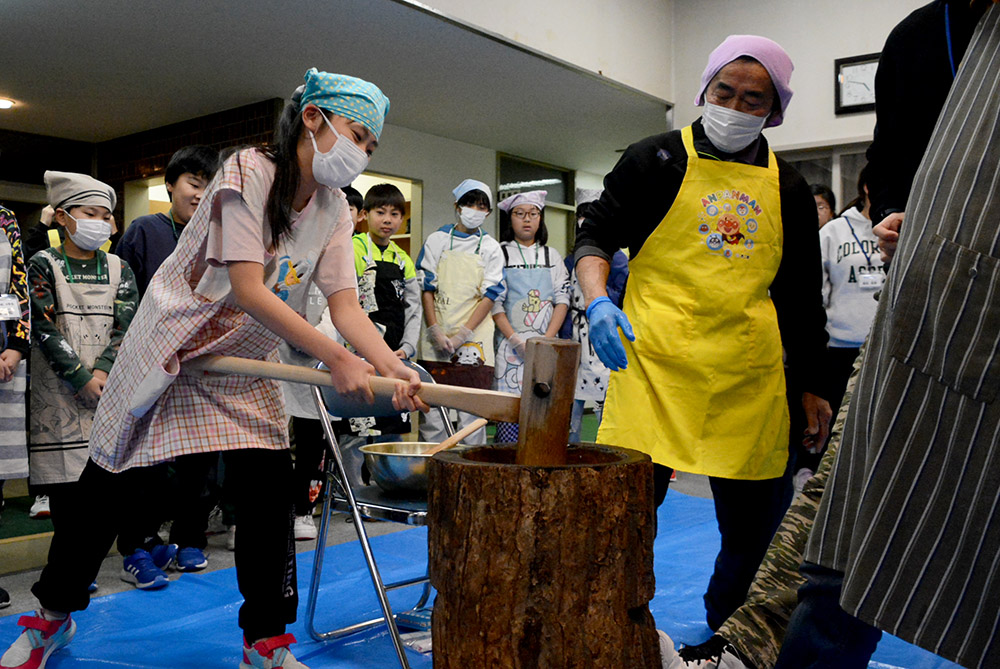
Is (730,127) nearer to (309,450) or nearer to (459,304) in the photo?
(309,450)

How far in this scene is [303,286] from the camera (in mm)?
2135

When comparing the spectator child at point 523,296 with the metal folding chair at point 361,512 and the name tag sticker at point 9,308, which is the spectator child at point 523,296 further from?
the name tag sticker at point 9,308

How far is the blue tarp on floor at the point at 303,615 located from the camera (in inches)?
93.2

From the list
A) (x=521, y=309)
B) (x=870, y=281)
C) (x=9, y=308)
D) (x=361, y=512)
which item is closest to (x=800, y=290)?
(x=361, y=512)

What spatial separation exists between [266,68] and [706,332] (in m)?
4.81

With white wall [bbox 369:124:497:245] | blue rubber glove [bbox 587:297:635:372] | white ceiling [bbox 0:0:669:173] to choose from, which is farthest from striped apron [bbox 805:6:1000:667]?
white wall [bbox 369:124:497:245]

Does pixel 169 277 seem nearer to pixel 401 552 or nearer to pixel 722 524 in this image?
pixel 722 524

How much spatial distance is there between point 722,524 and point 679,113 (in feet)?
17.2

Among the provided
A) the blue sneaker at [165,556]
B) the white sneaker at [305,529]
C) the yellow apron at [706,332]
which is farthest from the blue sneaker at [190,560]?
the yellow apron at [706,332]

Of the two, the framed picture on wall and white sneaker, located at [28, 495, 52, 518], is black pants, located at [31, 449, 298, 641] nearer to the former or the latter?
white sneaker, located at [28, 495, 52, 518]

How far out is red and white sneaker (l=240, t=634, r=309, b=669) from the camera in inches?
79.0

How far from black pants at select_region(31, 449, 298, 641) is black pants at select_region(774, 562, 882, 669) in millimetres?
1212

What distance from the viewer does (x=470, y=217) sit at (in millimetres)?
4953

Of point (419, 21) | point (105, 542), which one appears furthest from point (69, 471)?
point (419, 21)
